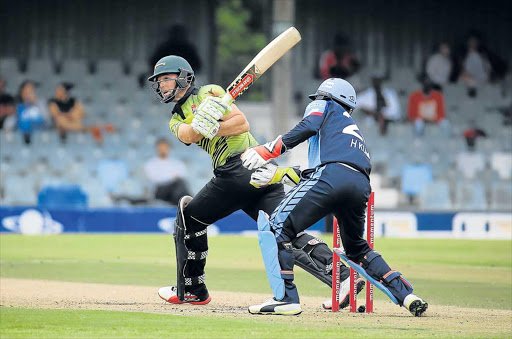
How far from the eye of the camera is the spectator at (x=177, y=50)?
61.0 ft

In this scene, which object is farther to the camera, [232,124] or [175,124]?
[175,124]

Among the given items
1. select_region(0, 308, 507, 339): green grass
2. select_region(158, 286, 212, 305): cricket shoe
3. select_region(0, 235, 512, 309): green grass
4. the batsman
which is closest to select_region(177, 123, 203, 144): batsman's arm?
the batsman

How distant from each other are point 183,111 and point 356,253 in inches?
68.2

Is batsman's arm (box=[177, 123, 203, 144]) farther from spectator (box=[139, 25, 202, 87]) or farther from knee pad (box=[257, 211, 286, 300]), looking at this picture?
spectator (box=[139, 25, 202, 87])

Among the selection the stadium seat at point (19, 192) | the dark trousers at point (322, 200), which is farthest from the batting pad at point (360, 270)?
the stadium seat at point (19, 192)

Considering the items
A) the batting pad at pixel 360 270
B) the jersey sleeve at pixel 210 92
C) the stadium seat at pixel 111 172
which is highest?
the stadium seat at pixel 111 172

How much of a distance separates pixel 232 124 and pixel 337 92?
0.84m

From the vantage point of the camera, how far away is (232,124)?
6.76 m

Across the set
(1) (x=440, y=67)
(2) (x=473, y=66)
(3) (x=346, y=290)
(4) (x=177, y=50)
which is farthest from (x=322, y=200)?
(2) (x=473, y=66)

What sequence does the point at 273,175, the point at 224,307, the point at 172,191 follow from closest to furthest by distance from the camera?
the point at 273,175, the point at 224,307, the point at 172,191

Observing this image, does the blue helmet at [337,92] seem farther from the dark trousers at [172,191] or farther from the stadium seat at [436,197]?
the stadium seat at [436,197]

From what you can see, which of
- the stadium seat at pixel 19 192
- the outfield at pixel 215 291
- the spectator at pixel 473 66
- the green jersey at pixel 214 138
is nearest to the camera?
the outfield at pixel 215 291

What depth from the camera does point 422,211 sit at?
50.2 feet

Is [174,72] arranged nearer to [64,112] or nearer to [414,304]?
[414,304]
